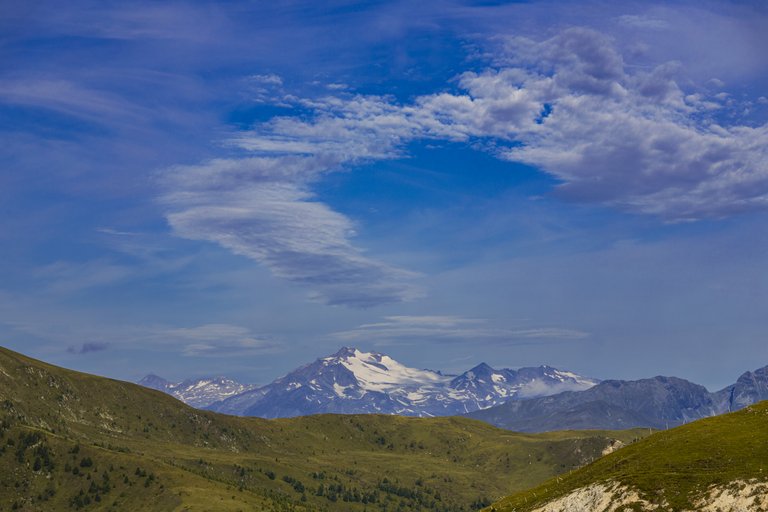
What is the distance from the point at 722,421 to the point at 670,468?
26.9 meters

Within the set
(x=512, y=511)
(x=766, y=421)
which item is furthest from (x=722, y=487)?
(x=512, y=511)

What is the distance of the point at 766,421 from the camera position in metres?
144

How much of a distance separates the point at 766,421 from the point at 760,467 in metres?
23.9

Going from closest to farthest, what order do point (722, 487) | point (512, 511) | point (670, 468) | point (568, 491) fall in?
point (722, 487) → point (670, 468) → point (568, 491) → point (512, 511)

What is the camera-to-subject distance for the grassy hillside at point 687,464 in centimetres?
12469

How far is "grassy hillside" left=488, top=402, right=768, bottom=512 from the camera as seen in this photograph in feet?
409

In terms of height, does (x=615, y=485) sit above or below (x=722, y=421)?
below

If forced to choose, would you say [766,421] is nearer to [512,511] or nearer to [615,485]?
[615,485]

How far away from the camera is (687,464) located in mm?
136000

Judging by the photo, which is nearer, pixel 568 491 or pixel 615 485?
pixel 615 485

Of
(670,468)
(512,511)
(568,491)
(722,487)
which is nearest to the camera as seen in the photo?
(722,487)

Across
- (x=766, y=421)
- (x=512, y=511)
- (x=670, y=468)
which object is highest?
(x=766, y=421)

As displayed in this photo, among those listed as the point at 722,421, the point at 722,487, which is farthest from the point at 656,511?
the point at 722,421

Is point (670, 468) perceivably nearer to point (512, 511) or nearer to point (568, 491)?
point (568, 491)
